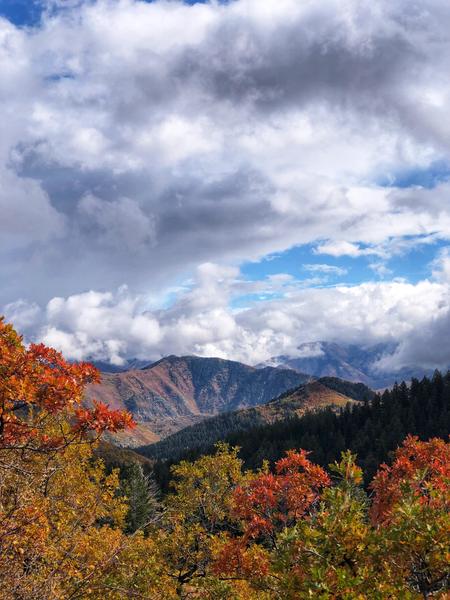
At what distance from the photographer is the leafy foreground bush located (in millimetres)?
8547

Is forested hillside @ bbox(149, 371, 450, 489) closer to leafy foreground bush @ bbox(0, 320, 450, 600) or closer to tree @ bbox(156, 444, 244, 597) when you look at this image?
tree @ bbox(156, 444, 244, 597)

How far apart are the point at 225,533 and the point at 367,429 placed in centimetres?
14266

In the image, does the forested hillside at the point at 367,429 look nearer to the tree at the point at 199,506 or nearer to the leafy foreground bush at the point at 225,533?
the tree at the point at 199,506

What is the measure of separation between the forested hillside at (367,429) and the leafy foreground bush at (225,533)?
386 feet

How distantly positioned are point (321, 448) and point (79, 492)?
14743cm

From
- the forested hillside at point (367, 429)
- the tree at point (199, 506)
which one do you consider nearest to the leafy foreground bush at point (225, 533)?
the tree at point (199, 506)

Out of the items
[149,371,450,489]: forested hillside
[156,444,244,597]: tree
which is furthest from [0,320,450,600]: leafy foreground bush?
[149,371,450,489]: forested hillside

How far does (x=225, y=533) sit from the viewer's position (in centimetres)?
2500

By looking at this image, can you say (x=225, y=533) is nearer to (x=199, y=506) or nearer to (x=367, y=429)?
(x=199, y=506)

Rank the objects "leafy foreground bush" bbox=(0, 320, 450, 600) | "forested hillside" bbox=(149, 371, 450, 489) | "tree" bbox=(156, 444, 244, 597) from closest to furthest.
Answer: "leafy foreground bush" bbox=(0, 320, 450, 600) → "tree" bbox=(156, 444, 244, 597) → "forested hillside" bbox=(149, 371, 450, 489)

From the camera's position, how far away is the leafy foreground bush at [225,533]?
8.55m

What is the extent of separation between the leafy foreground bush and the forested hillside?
118 m

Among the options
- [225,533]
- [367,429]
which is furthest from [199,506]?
[367,429]

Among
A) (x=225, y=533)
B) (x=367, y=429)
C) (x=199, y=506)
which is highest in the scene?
(x=199, y=506)
